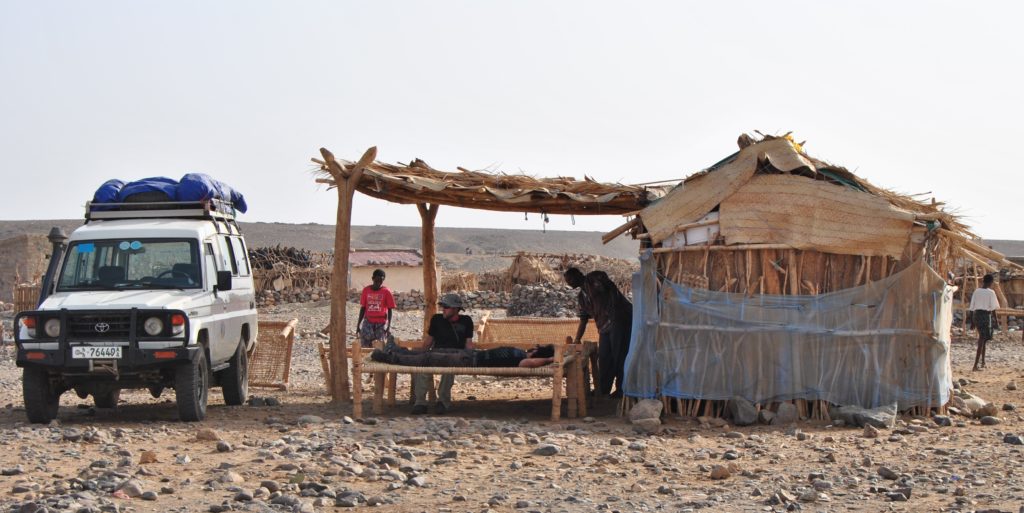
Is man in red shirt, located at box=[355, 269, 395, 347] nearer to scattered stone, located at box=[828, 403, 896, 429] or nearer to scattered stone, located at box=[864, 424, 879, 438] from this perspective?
scattered stone, located at box=[828, 403, 896, 429]

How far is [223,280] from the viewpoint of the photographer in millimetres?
11523

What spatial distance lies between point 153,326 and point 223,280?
39.2 inches

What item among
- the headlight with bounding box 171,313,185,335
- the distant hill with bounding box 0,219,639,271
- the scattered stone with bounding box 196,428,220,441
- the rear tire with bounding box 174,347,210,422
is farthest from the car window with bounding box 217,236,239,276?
the distant hill with bounding box 0,219,639,271

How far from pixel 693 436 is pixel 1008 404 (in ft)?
15.0

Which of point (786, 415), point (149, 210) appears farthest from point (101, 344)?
point (786, 415)

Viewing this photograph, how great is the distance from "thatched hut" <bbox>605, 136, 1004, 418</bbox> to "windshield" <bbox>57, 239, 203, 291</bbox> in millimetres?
4433

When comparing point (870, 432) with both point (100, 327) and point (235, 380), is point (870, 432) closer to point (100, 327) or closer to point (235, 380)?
point (235, 380)

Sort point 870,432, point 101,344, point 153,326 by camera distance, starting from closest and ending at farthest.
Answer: point 870,432, point 101,344, point 153,326

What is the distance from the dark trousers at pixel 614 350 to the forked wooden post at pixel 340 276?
9.94ft

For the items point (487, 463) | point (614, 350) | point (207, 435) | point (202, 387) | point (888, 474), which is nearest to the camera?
point (888, 474)

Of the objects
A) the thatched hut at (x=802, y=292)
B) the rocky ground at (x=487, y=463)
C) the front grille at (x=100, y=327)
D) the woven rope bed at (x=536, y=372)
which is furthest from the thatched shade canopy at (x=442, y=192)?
the front grille at (x=100, y=327)

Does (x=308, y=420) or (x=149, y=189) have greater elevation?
(x=149, y=189)

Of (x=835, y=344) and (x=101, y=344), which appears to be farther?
(x=835, y=344)

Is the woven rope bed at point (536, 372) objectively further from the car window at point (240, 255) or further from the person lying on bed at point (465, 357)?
the car window at point (240, 255)
